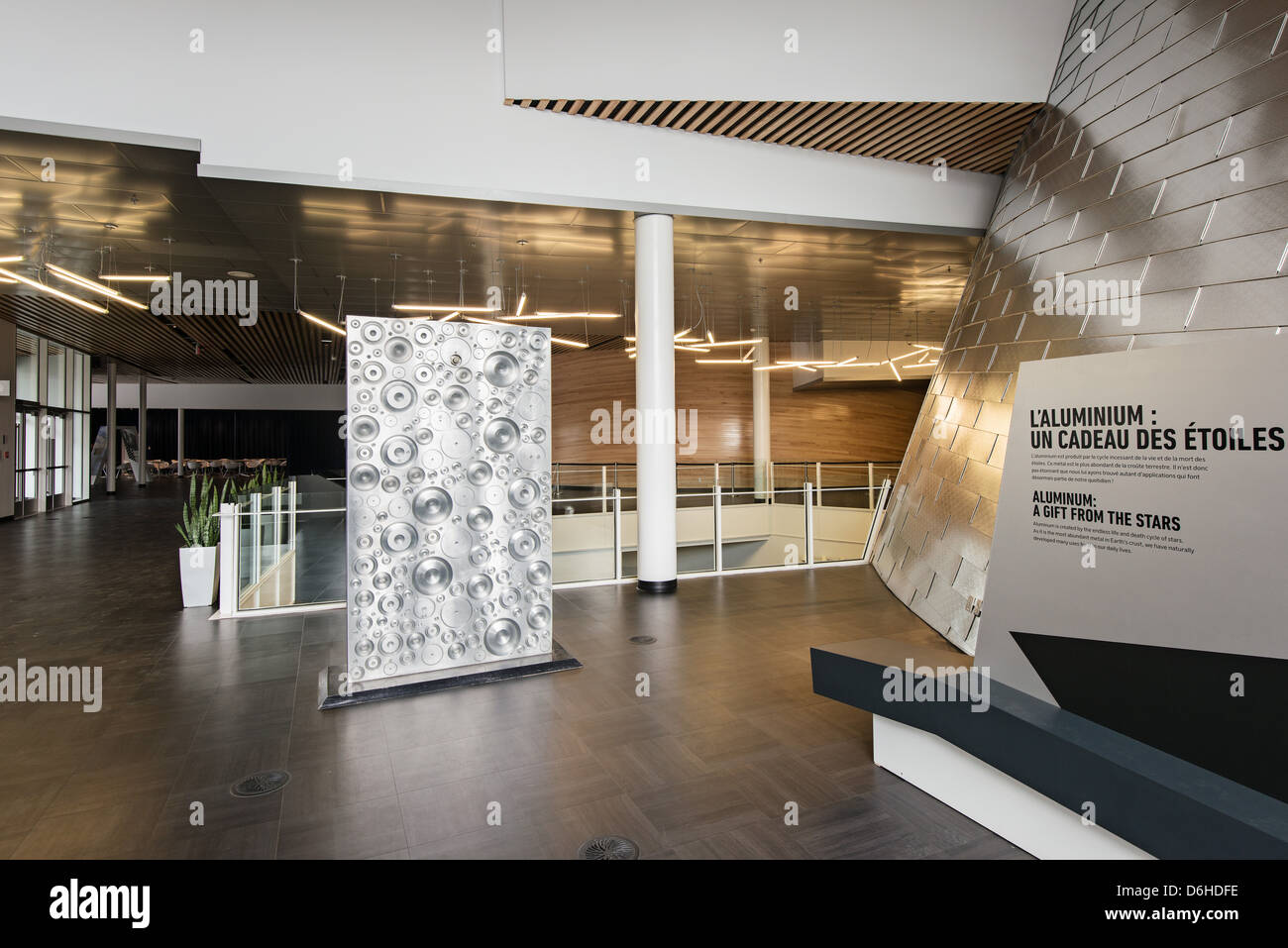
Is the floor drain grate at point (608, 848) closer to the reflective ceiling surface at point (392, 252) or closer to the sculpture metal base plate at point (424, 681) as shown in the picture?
the sculpture metal base plate at point (424, 681)

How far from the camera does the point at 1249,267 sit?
3.43 metres

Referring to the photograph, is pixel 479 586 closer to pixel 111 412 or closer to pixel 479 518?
pixel 479 518

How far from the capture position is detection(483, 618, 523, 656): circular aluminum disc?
163 inches

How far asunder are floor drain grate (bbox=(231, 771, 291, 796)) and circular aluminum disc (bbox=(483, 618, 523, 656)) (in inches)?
56.2

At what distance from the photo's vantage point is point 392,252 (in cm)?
782

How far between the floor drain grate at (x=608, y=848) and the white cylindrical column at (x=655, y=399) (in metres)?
4.18

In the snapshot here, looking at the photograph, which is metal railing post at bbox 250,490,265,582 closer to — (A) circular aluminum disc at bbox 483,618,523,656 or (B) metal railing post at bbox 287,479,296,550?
(B) metal railing post at bbox 287,479,296,550

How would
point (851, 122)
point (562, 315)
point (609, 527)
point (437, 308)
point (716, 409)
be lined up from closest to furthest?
1. point (851, 122)
2. point (609, 527)
3. point (437, 308)
4. point (562, 315)
5. point (716, 409)

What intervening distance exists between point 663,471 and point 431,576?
117 inches

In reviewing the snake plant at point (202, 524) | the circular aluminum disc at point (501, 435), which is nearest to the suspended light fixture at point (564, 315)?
the snake plant at point (202, 524)

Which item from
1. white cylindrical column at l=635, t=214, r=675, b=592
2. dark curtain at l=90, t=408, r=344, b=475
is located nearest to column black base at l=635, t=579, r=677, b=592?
white cylindrical column at l=635, t=214, r=675, b=592

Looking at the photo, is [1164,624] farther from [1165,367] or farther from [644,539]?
[644,539]

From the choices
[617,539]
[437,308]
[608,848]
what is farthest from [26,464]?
[608,848]
